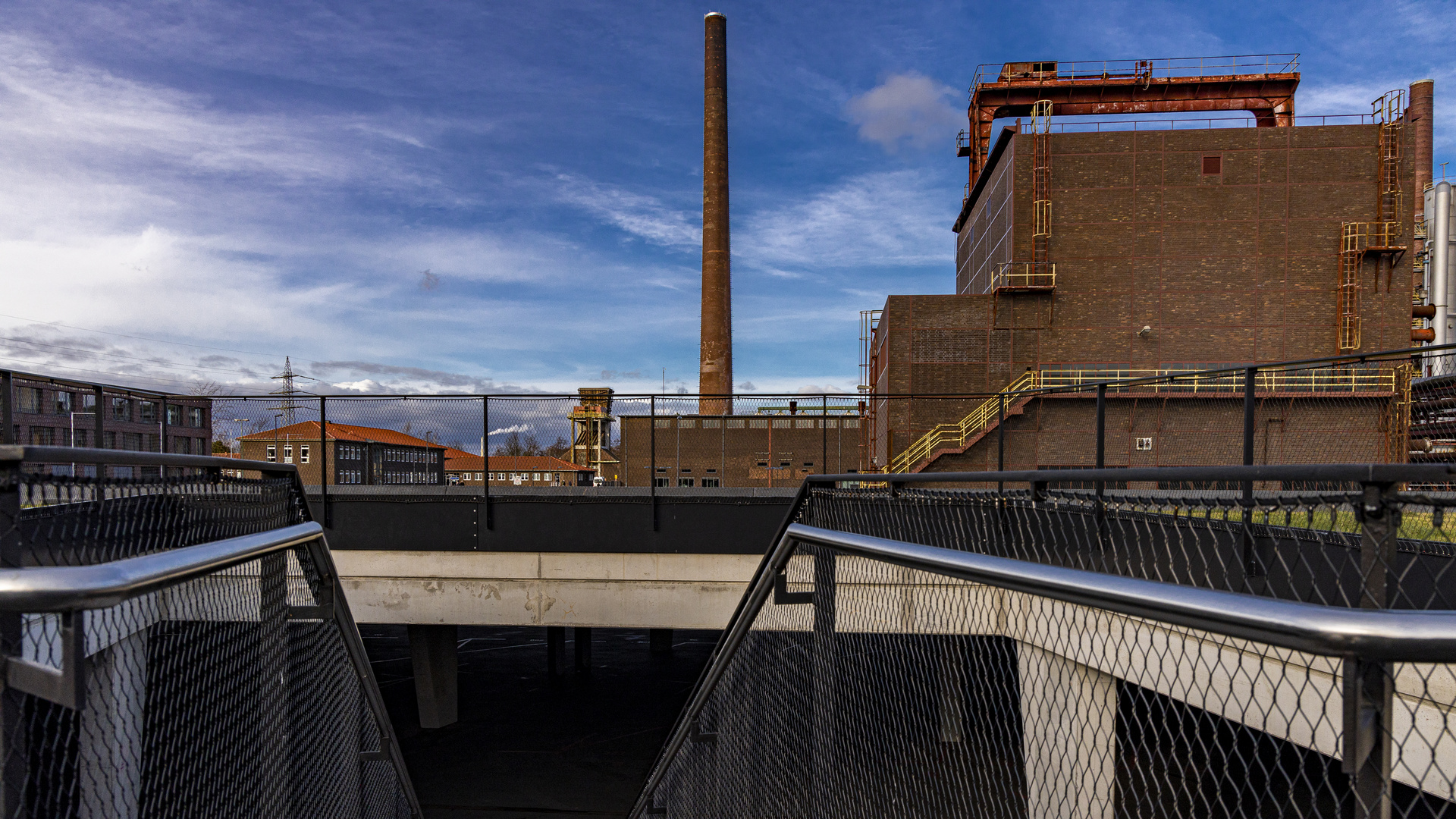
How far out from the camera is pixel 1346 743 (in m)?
1.12

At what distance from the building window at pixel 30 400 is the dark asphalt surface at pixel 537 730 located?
22.6 feet

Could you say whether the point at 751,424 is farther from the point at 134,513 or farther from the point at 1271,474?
the point at 1271,474

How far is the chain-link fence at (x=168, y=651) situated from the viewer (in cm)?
155

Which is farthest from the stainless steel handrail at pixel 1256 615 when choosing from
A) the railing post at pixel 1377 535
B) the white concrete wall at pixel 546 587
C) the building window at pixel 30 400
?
the building window at pixel 30 400

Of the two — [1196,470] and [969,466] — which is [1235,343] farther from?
[1196,470]

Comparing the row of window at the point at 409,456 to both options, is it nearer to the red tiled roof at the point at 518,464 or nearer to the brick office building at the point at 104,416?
the red tiled roof at the point at 518,464

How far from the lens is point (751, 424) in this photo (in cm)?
1227

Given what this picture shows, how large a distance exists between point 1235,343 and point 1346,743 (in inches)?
1066

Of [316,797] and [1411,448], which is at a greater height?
[1411,448]

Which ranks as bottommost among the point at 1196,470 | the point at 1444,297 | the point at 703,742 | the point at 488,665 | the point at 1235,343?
the point at 488,665

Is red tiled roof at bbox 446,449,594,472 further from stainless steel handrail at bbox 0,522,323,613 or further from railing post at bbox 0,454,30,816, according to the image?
railing post at bbox 0,454,30,816

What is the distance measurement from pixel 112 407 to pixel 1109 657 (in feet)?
37.5

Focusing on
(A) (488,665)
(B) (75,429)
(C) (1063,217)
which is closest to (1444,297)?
(C) (1063,217)

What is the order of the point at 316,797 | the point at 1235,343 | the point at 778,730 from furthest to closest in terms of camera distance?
the point at 1235,343
the point at 778,730
the point at 316,797
